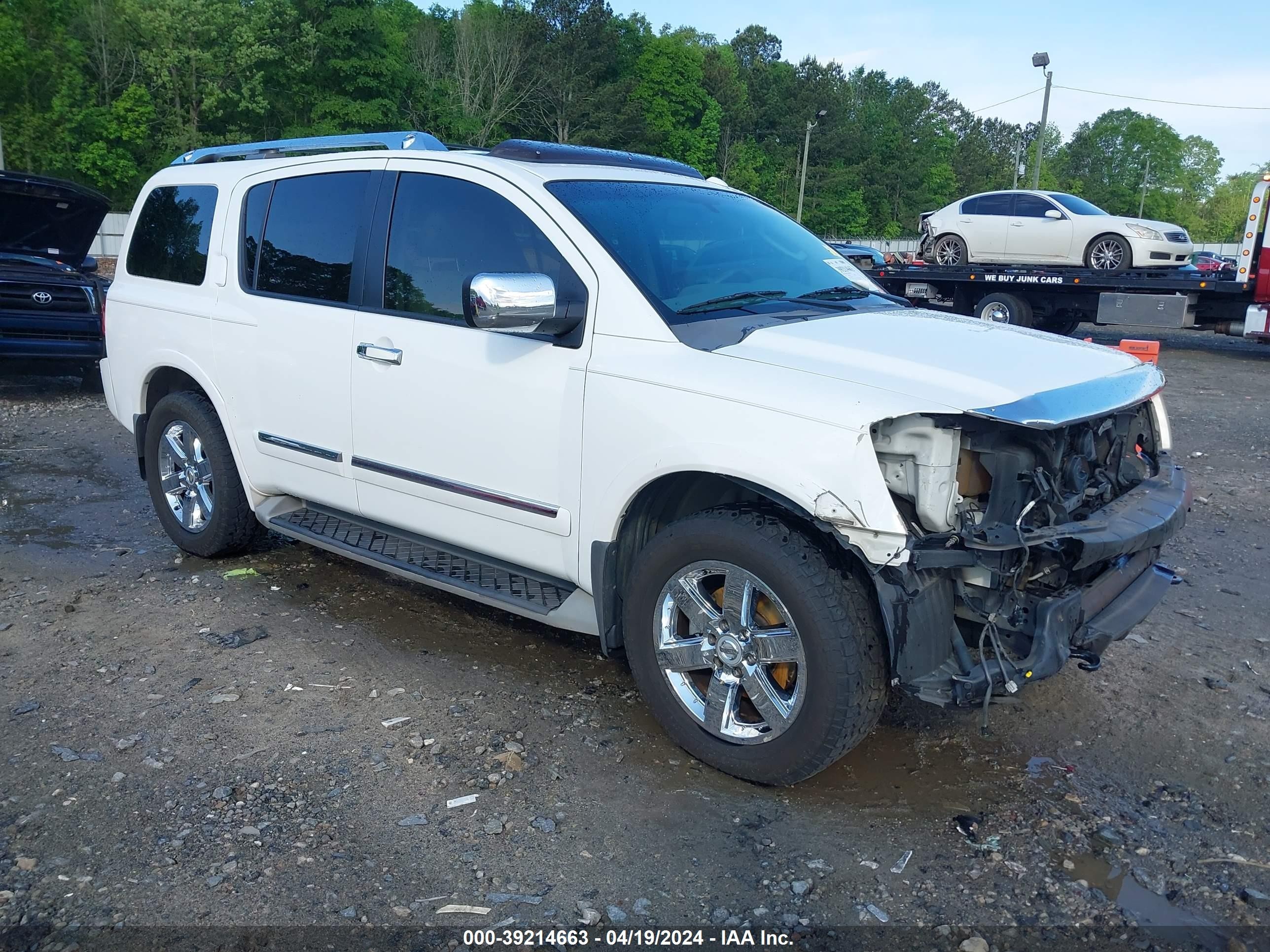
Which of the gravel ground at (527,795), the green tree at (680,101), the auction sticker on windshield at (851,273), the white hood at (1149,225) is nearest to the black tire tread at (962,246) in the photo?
the white hood at (1149,225)

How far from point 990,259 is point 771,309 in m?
15.4

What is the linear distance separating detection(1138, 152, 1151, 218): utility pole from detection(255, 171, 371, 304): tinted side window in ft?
340

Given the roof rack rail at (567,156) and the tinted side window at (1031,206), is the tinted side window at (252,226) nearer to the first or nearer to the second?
the roof rack rail at (567,156)

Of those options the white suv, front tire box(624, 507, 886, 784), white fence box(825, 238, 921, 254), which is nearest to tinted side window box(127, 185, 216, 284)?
the white suv

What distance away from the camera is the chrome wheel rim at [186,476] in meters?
5.38

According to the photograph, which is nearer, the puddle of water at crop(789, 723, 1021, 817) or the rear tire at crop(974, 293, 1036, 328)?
the puddle of water at crop(789, 723, 1021, 817)

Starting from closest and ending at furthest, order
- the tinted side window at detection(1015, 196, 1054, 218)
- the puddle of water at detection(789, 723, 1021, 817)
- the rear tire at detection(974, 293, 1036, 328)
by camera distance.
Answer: the puddle of water at detection(789, 723, 1021, 817), the rear tire at detection(974, 293, 1036, 328), the tinted side window at detection(1015, 196, 1054, 218)

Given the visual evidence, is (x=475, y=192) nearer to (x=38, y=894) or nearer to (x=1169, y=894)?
(x=38, y=894)

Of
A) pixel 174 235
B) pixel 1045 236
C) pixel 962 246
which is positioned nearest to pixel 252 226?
pixel 174 235

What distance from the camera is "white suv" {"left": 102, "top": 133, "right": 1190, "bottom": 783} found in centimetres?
304

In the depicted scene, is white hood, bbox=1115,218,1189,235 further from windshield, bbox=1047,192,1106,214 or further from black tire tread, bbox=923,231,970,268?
black tire tread, bbox=923,231,970,268

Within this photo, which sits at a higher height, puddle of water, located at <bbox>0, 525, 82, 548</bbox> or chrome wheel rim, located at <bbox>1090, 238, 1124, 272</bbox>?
chrome wheel rim, located at <bbox>1090, 238, 1124, 272</bbox>

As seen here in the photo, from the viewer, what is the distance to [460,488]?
402cm

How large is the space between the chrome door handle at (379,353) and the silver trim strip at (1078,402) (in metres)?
2.29
